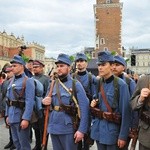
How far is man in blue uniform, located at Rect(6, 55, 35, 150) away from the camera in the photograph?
6035 mm

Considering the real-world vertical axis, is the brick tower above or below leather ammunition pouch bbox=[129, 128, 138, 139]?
above

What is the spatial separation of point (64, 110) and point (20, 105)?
129 centimetres

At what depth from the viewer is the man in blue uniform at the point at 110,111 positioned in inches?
186

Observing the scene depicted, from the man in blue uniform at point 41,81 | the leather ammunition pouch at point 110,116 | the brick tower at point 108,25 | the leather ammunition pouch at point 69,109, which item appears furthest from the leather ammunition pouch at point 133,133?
the brick tower at point 108,25

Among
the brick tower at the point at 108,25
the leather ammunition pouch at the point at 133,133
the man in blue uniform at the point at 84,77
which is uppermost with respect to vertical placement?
the brick tower at the point at 108,25

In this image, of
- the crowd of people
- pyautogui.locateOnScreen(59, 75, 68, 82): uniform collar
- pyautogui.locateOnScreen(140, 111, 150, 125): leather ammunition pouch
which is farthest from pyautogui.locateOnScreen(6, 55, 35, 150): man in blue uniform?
pyautogui.locateOnScreen(140, 111, 150, 125): leather ammunition pouch

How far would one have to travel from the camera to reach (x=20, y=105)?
20.4 feet

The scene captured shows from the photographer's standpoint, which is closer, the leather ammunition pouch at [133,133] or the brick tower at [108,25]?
the leather ammunition pouch at [133,133]

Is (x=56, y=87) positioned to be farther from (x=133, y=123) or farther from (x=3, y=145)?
(x=3, y=145)

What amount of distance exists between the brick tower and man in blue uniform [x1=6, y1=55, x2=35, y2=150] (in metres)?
54.0

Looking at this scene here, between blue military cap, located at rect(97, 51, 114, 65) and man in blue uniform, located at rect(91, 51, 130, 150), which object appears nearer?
man in blue uniform, located at rect(91, 51, 130, 150)

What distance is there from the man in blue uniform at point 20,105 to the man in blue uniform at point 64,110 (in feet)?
2.71

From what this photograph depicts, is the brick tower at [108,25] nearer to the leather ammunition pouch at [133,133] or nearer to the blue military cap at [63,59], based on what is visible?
the blue military cap at [63,59]

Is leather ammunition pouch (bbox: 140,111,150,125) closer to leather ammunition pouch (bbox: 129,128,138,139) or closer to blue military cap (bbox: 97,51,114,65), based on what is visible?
leather ammunition pouch (bbox: 129,128,138,139)
